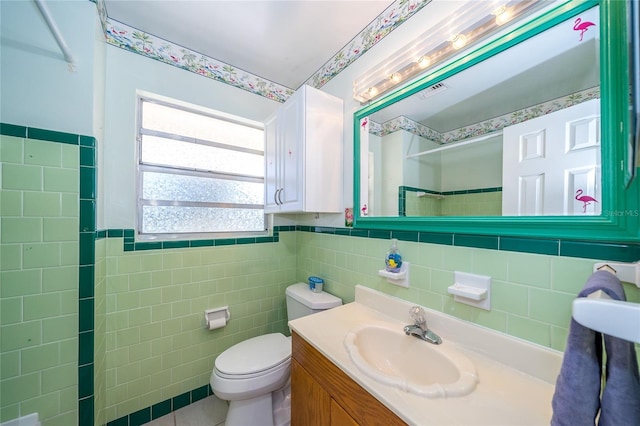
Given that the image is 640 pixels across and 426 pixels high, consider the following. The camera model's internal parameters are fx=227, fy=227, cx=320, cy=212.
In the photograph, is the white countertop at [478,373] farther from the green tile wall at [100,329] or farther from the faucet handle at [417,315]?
the green tile wall at [100,329]

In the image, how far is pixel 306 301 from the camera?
4.90ft

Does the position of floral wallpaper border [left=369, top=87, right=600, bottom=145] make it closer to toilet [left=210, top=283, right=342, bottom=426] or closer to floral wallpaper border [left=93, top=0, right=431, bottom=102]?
floral wallpaper border [left=93, top=0, right=431, bottom=102]

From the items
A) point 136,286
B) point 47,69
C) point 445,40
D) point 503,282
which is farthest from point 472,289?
point 47,69

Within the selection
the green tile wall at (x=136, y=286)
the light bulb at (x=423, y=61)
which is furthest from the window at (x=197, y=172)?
the light bulb at (x=423, y=61)

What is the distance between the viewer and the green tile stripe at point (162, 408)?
136 cm

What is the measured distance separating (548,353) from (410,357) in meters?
0.45

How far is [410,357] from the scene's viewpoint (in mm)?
956

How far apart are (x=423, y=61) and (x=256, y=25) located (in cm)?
99

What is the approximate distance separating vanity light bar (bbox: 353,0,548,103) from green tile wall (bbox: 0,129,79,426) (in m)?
1.58

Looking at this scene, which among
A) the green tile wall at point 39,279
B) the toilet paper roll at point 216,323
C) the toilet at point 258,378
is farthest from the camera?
the toilet paper roll at point 216,323

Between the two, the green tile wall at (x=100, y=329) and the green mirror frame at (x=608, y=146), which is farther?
the green tile wall at (x=100, y=329)

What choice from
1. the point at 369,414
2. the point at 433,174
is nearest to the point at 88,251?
the point at 369,414

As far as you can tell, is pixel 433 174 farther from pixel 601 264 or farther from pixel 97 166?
pixel 97 166

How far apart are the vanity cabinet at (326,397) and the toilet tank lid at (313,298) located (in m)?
0.38
